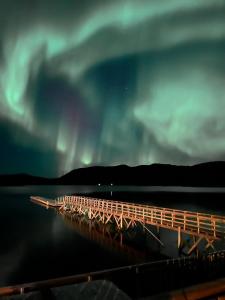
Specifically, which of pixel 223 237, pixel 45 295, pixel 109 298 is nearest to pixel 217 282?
pixel 109 298

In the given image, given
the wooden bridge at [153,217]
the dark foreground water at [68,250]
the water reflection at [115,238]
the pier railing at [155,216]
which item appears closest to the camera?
the wooden bridge at [153,217]

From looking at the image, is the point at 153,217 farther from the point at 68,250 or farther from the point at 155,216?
the point at 68,250

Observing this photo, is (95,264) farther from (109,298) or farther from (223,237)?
(109,298)

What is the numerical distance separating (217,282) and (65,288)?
373 centimetres

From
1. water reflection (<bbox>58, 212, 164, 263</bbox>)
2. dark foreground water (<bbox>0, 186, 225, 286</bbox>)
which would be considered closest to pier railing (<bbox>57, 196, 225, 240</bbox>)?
water reflection (<bbox>58, 212, 164, 263</bbox>)

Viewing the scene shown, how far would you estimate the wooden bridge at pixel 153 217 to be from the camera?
19.4 metres

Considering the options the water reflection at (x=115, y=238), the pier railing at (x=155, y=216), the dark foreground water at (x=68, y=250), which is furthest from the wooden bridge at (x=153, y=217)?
the dark foreground water at (x=68, y=250)

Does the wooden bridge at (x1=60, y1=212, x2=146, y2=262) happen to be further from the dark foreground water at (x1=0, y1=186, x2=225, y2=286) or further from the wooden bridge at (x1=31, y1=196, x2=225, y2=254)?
the wooden bridge at (x1=31, y1=196, x2=225, y2=254)

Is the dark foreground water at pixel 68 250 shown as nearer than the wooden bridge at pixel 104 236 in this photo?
Yes

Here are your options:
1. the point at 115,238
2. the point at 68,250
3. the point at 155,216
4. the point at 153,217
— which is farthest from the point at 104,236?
the point at 153,217

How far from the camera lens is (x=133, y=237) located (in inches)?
1200

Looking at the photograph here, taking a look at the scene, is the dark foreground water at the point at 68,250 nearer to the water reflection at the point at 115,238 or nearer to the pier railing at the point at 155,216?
the water reflection at the point at 115,238

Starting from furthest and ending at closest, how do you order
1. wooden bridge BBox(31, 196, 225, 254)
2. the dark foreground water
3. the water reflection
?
the water reflection → the dark foreground water → wooden bridge BBox(31, 196, 225, 254)

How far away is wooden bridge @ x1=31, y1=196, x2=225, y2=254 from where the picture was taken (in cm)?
1941
